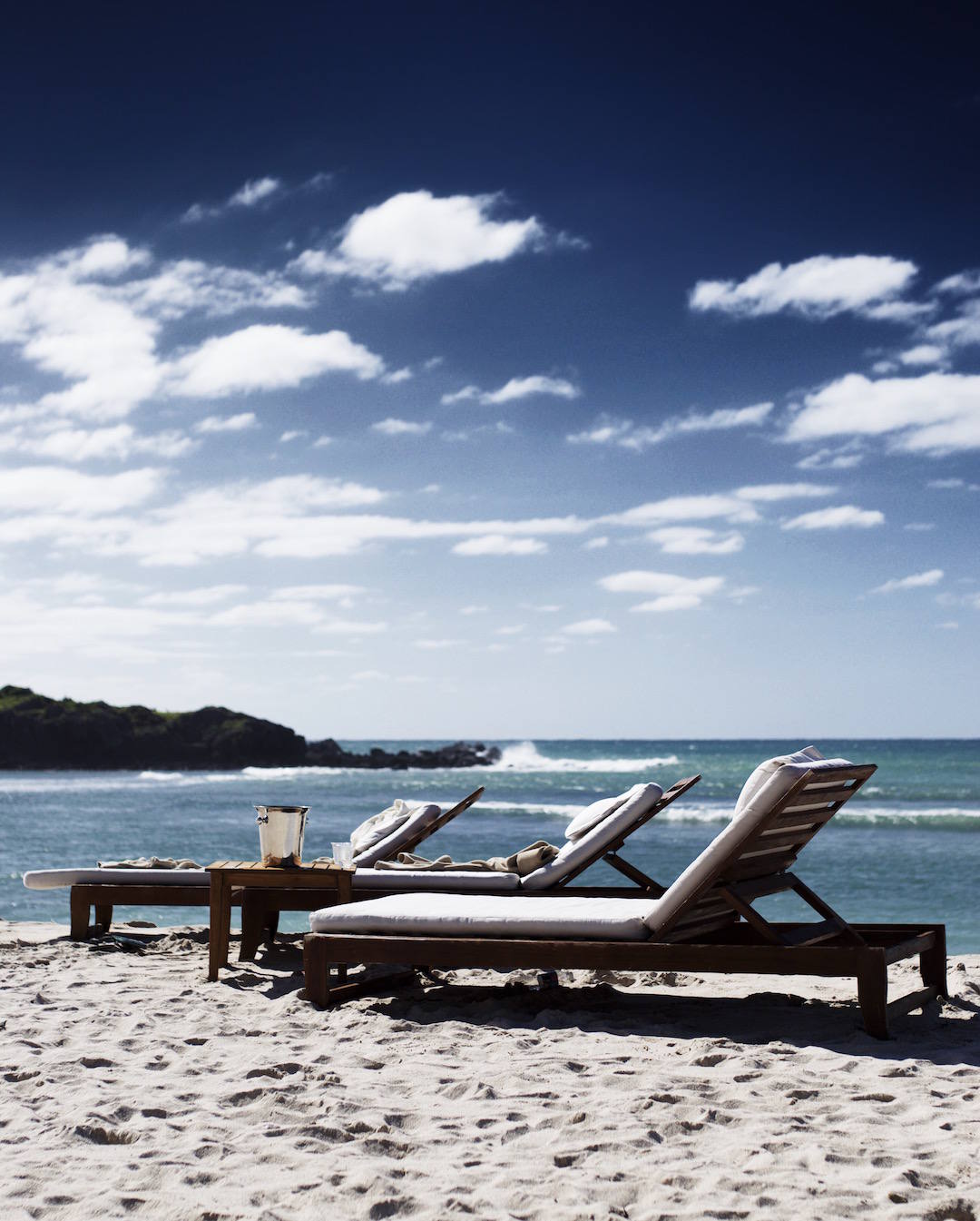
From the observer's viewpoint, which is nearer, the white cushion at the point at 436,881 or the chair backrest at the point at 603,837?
the chair backrest at the point at 603,837

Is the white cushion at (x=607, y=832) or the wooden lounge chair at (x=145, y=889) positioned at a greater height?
the white cushion at (x=607, y=832)

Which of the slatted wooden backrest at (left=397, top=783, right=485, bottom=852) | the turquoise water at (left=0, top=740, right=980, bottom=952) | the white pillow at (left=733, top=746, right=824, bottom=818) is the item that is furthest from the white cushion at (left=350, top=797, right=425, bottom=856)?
the white pillow at (left=733, top=746, right=824, bottom=818)

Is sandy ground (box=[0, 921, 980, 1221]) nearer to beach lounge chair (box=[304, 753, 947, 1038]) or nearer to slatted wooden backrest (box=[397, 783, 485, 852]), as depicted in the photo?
beach lounge chair (box=[304, 753, 947, 1038])

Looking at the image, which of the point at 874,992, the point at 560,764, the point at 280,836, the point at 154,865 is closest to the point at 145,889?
the point at 154,865

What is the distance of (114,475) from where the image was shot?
604 inches

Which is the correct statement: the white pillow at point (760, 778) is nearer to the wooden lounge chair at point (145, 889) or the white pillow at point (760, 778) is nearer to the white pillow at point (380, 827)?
the wooden lounge chair at point (145, 889)

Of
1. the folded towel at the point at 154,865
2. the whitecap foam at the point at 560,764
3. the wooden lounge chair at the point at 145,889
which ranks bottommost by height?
the whitecap foam at the point at 560,764

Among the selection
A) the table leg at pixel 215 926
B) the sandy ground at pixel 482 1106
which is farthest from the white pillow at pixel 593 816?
the table leg at pixel 215 926

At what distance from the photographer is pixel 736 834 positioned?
4645 mm

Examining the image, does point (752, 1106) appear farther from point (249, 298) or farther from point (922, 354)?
point (922, 354)

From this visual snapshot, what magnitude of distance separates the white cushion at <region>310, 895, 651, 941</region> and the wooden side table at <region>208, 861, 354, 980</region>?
57cm

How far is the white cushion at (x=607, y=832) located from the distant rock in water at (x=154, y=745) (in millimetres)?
52017

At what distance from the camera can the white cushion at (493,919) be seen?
492 centimetres

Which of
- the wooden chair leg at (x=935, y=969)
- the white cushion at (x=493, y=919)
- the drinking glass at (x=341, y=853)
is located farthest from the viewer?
the drinking glass at (x=341, y=853)
